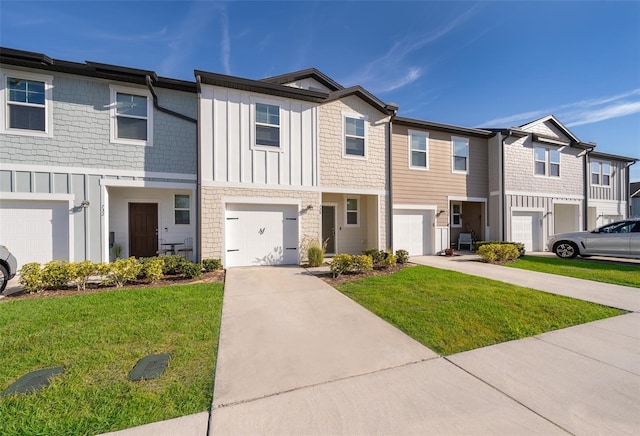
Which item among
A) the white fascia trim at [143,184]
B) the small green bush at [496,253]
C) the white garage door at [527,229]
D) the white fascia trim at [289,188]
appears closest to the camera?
the white fascia trim at [143,184]

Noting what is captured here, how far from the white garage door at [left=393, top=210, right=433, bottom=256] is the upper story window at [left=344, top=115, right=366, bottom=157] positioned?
3022mm

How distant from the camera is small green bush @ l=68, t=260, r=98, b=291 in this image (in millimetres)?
5809

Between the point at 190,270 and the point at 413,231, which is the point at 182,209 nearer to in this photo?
the point at 190,270

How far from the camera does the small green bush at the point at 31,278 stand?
18.2ft

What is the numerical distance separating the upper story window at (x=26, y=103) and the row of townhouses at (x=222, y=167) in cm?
3

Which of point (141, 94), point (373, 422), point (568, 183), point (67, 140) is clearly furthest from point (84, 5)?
point (568, 183)

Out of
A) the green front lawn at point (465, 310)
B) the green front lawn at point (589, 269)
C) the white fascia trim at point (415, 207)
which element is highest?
the white fascia trim at point (415, 207)

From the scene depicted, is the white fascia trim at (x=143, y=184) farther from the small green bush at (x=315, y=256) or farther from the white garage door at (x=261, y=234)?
the small green bush at (x=315, y=256)

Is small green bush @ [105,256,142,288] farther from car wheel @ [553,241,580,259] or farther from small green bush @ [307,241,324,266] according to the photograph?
car wheel @ [553,241,580,259]

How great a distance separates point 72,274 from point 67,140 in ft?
13.2

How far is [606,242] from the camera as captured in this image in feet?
31.1

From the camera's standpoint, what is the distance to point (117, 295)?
5418mm

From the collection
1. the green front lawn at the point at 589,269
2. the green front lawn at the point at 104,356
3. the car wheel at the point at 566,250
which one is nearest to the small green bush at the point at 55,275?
the green front lawn at the point at 104,356

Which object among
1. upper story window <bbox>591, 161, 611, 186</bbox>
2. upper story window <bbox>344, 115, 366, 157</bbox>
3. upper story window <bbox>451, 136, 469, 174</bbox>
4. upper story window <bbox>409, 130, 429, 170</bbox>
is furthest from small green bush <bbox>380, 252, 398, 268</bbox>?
upper story window <bbox>591, 161, 611, 186</bbox>
